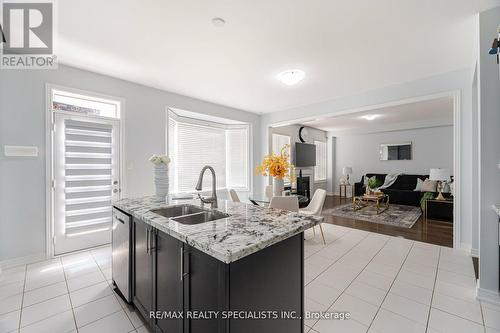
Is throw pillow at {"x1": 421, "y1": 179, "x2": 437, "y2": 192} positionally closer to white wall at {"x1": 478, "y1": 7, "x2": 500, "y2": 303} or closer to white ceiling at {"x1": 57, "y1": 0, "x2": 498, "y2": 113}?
white ceiling at {"x1": 57, "y1": 0, "x2": 498, "y2": 113}

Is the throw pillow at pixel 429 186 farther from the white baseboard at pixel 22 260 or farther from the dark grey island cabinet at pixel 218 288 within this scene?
the white baseboard at pixel 22 260

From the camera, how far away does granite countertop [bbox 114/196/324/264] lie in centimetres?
99

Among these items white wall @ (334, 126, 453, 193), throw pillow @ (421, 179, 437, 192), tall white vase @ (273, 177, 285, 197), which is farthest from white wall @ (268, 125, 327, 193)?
throw pillow @ (421, 179, 437, 192)

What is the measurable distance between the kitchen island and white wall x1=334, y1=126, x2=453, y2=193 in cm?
740

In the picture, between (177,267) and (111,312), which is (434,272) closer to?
(177,267)

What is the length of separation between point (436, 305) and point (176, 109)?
176 inches

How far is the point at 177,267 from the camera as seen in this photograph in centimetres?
126

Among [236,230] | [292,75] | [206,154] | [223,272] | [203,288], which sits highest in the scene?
[292,75]

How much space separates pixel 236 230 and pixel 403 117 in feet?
22.8

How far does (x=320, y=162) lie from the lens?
8.29 meters

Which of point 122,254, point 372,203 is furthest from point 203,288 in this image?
point 372,203

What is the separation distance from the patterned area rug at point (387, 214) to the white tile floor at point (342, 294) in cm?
151

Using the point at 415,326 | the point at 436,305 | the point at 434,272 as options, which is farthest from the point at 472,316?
the point at 434,272

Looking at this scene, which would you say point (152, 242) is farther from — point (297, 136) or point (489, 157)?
point (297, 136)
